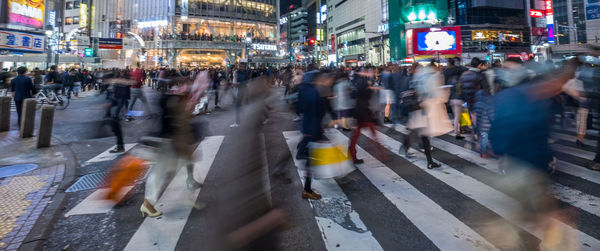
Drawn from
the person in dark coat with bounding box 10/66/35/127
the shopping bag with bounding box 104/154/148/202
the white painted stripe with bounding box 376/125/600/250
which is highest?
the person in dark coat with bounding box 10/66/35/127

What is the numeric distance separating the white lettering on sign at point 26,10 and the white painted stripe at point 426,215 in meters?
23.1

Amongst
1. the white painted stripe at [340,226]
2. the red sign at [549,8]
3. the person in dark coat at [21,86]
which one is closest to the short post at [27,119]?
the person in dark coat at [21,86]

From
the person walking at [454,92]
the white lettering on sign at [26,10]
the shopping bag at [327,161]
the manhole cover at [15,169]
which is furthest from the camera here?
the white lettering on sign at [26,10]

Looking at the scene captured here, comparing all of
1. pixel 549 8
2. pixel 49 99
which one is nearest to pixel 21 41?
pixel 49 99

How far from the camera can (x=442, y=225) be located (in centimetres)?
381

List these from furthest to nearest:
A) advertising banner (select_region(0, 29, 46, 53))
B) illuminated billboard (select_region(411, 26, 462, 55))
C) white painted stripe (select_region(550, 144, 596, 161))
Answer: illuminated billboard (select_region(411, 26, 462, 55)), advertising banner (select_region(0, 29, 46, 53)), white painted stripe (select_region(550, 144, 596, 161))

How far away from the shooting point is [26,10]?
65.2ft

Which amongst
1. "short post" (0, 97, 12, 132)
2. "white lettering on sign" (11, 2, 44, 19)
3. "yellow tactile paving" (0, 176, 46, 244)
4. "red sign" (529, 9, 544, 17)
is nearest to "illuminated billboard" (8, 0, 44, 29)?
"white lettering on sign" (11, 2, 44, 19)

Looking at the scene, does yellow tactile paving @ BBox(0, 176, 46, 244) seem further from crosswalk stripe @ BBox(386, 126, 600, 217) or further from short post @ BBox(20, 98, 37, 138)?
crosswalk stripe @ BBox(386, 126, 600, 217)

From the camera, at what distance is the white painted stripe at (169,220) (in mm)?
3479

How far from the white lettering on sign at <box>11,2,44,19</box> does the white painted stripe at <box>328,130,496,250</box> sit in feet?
75.7

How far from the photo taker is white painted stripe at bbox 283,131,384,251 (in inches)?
134

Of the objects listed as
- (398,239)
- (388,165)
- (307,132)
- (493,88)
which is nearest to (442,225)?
(398,239)

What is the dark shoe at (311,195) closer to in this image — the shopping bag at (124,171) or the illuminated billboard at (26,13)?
the shopping bag at (124,171)
